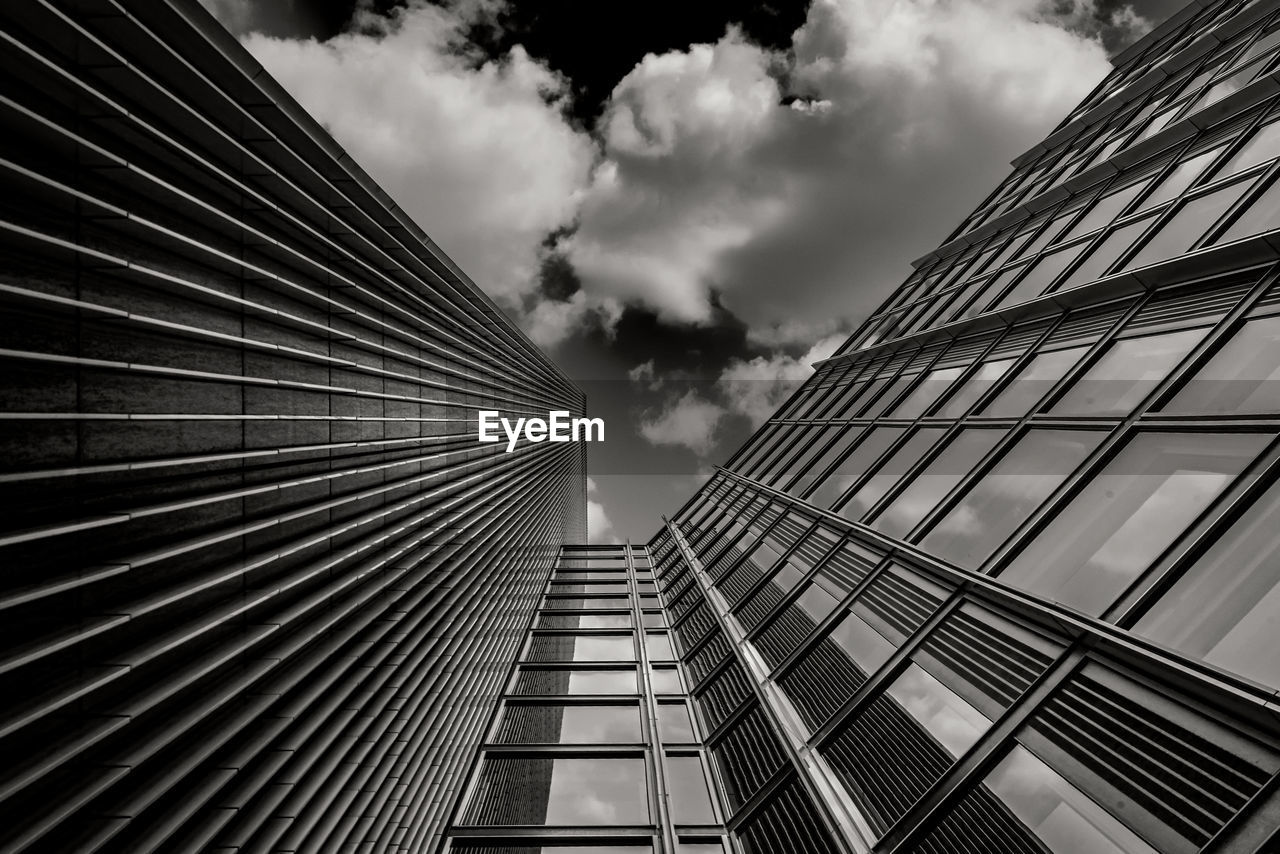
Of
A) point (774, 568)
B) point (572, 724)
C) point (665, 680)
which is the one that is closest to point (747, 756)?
point (572, 724)

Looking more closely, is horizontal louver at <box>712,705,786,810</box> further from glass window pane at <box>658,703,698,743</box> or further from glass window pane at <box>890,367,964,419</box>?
glass window pane at <box>890,367,964,419</box>

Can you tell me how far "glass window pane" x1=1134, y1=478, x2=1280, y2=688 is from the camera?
419 centimetres

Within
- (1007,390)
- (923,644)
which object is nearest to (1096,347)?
(1007,390)

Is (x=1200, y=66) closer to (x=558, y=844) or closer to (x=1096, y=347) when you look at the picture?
(x=1096, y=347)

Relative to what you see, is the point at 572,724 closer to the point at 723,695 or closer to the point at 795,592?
the point at 723,695

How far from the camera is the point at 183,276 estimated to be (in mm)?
4758

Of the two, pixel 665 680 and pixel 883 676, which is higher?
pixel 883 676

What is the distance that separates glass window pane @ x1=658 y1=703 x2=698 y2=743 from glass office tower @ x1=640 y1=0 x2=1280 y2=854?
0.35 meters

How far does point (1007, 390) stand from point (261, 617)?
Answer: 10573 mm

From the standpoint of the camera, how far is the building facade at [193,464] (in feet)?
11.5

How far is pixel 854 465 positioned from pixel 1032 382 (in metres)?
4.10

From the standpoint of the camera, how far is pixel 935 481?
9320 mm

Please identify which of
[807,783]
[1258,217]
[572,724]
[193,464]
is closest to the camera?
[193,464]

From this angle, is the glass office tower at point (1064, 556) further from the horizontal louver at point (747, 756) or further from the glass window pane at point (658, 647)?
the glass window pane at point (658, 647)
